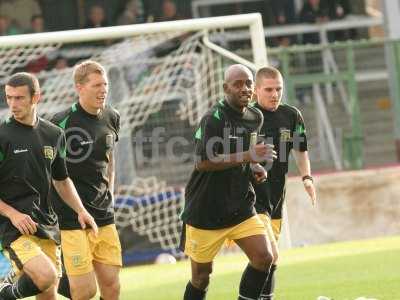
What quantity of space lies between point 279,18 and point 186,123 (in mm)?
6795

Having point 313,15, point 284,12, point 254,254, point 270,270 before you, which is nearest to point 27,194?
point 254,254

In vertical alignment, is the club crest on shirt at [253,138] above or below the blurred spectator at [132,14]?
below

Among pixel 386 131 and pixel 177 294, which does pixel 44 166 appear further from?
pixel 386 131

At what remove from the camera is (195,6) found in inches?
1020

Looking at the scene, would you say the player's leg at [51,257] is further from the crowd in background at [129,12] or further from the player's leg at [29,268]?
the crowd in background at [129,12]

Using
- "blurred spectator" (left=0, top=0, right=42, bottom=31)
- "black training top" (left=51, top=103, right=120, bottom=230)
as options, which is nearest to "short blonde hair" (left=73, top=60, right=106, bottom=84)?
"black training top" (left=51, top=103, right=120, bottom=230)

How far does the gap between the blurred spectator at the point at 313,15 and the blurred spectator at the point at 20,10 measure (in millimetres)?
5520

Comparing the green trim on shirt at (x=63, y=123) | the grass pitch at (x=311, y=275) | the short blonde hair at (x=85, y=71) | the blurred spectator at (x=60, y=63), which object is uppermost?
the blurred spectator at (x=60, y=63)

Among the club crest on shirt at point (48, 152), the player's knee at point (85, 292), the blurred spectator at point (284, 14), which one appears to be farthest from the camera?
the blurred spectator at point (284, 14)

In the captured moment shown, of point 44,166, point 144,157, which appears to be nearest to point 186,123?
point 144,157

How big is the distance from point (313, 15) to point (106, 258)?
14380mm

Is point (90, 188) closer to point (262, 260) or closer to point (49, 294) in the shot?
point (49, 294)

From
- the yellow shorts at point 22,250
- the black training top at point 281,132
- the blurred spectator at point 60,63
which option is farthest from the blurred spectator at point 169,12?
the yellow shorts at point 22,250

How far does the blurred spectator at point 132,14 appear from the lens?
23719 millimetres
